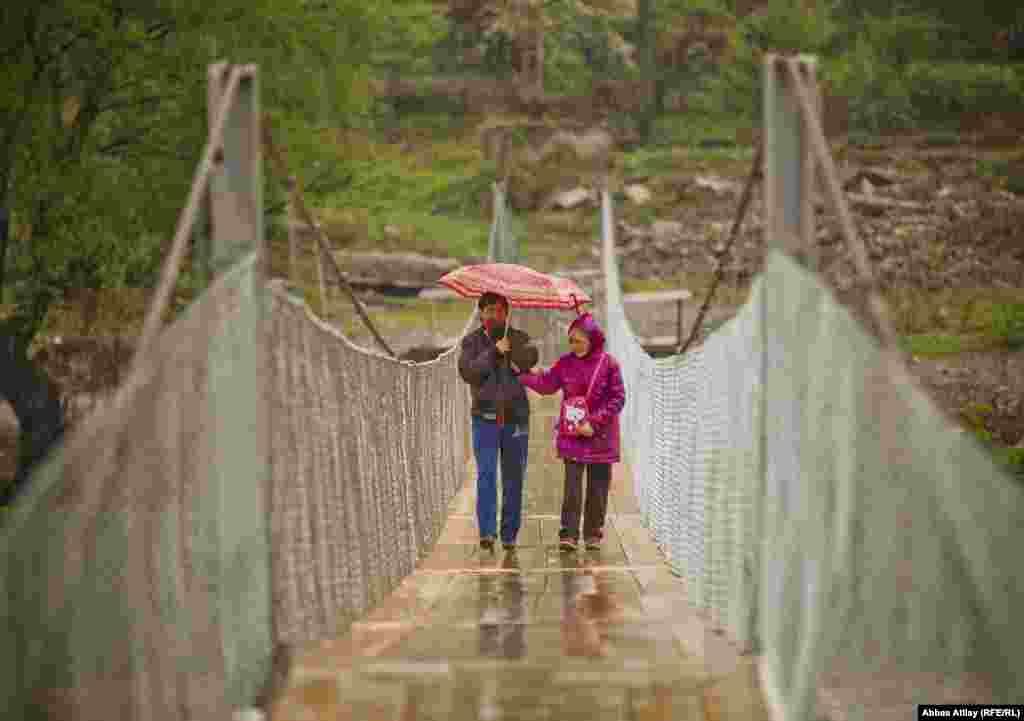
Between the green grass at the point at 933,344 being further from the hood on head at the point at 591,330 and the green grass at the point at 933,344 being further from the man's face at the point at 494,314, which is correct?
the man's face at the point at 494,314

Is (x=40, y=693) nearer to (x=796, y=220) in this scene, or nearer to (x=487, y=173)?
(x=796, y=220)

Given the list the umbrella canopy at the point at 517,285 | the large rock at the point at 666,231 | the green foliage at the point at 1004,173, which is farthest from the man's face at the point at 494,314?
the green foliage at the point at 1004,173

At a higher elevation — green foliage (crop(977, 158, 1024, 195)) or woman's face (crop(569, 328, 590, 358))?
green foliage (crop(977, 158, 1024, 195))

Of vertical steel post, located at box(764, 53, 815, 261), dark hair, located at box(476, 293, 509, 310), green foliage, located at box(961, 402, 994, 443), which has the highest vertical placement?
vertical steel post, located at box(764, 53, 815, 261)

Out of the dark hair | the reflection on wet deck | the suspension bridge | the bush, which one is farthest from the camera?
the bush

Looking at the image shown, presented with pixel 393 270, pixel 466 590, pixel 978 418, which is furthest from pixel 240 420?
pixel 393 270

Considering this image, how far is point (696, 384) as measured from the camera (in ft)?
20.1

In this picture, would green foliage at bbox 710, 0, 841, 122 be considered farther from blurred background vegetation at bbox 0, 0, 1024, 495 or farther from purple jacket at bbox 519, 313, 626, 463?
purple jacket at bbox 519, 313, 626, 463

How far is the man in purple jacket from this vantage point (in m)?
7.30

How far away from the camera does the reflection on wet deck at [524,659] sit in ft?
12.7

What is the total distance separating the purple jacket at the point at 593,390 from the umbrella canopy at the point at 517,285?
0.98 meters

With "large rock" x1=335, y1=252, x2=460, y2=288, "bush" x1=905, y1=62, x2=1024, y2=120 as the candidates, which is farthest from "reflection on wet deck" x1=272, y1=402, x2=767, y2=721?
"bush" x1=905, y1=62, x2=1024, y2=120

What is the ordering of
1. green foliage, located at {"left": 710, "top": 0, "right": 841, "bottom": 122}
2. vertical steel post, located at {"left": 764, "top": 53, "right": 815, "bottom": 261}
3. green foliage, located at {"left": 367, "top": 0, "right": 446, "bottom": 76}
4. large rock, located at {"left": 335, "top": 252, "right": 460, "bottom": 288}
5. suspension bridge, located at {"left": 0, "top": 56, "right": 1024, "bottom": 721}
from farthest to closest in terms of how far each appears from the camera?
green foliage, located at {"left": 710, "top": 0, "right": 841, "bottom": 122}
green foliage, located at {"left": 367, "top": 0, "right": 446, "bottom": 76}
large rock, located at {"left": 335, "top": 252, "right": 460, "bottom": 288}
vertical steel post, located at {"left": 764, "top": 53, "right": 815, "bottom": 261}
suspension bridge, located at {"left": 0, "top": 56, "right": 1024, "bottom": 721}

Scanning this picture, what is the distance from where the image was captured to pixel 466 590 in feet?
20.2
